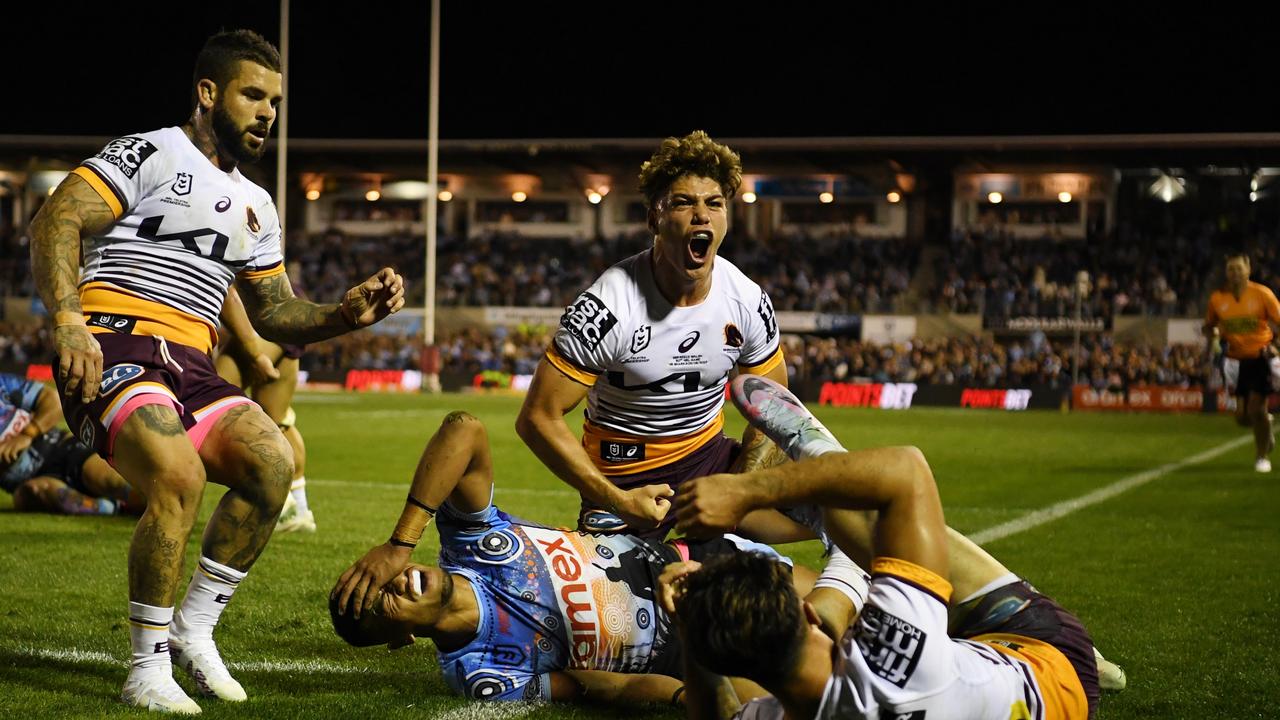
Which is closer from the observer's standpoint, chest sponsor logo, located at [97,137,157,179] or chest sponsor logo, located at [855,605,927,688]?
chest sponsor logo, located at [855,605,927,688]

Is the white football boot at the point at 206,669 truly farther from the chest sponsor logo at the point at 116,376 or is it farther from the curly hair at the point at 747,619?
the curly hair at the point at 747,619

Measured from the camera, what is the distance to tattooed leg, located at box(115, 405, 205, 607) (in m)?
4.67

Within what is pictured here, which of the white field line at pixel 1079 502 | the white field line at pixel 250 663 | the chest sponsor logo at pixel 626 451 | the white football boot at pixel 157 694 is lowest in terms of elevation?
the white field line at pixel 1079 502

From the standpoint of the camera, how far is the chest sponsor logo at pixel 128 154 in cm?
495

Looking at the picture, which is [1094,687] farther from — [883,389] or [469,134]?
[469,134]

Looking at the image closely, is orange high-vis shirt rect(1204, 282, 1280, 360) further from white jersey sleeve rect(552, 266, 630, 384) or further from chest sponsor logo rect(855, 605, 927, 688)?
chest sponsor logo rect(855, 605, 927, 688)

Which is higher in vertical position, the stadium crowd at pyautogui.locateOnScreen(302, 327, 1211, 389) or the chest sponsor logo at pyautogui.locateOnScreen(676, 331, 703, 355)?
the chest sponsor logo at pyautogui.locateOnScreen(676, 331, 703, 355)

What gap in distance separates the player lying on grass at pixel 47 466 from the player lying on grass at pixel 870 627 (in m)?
7.69

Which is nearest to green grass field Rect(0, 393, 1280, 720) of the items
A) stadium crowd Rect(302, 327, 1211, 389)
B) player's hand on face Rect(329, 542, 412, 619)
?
player's hand on face Rect(329, 542, 412, 619)

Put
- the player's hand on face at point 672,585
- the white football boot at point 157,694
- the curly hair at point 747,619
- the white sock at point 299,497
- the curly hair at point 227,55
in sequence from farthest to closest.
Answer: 1. the white sock at point 299,497
2. the curly hair at point 227,55
3. the white football boot at point 157,694
4. the player's hand on face at point 672,585
5. the curly hair at point 747,619

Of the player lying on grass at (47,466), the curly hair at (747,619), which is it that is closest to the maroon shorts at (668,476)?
the curly hair at (747,619)

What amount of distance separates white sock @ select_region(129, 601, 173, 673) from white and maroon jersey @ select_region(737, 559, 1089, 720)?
261 centimetres

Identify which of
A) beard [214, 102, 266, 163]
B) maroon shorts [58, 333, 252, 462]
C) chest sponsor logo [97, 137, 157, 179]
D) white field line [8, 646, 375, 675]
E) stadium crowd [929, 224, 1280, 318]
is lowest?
white field line [8, 646, 375, 675]

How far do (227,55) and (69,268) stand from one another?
111 centimetres
